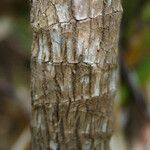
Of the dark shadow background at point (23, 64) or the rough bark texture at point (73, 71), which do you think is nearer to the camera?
the rough bark texture at point (73, 71)

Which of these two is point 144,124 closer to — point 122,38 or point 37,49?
point 122,38

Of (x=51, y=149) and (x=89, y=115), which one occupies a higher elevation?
(x=89, y=115)

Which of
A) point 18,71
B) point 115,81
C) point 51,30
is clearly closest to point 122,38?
point 18,71

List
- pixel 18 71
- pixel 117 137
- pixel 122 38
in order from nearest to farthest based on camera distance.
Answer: pixel 117 137
pixel 122 38
pixel 18 71

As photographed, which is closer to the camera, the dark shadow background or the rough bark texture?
the rough bark texture

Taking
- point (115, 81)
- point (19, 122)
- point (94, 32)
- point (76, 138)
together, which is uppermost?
point (94, 32)
